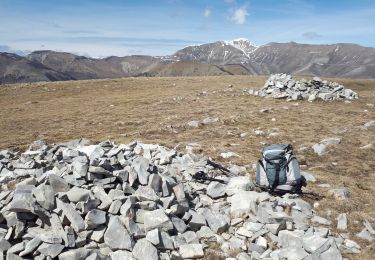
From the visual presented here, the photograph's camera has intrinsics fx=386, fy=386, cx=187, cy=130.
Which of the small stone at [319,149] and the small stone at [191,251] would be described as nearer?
the small stone at [191,251]

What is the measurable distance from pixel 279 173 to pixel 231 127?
1175cm

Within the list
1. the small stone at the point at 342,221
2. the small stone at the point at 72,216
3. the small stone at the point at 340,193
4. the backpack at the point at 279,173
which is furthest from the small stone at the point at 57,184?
the small stone at the point at 340,193

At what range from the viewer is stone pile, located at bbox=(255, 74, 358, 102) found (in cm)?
3769

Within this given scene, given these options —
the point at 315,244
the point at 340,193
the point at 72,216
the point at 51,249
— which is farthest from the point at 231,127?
the point at 51,249

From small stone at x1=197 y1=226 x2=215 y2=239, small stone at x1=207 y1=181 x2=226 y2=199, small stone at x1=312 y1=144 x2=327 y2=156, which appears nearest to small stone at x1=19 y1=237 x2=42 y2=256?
small stone at x1=197 y1=226 x2=215 y2=239

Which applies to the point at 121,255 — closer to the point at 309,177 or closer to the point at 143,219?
the point at 143,219

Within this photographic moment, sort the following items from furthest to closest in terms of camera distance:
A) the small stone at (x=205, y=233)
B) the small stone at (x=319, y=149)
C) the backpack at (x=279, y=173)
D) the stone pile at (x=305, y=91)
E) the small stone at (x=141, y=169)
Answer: the stone pile at (x=305, y=91), the small stone at (x=319, y=149), the backpack at (x=279, y=173), the small stone at (x=141, y=169), the small stone at (x=205, y=233)

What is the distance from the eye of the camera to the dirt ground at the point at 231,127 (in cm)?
1628

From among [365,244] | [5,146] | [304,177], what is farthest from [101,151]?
[5,146]

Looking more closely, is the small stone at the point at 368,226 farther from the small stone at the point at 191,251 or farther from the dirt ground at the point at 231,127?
the small stone at the point at 191,251

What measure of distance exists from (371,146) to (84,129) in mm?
18815

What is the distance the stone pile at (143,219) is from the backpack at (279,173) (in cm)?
71

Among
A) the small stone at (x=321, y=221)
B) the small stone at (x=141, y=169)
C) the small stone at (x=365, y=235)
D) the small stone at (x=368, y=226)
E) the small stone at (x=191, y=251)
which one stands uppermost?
the small stone at (x=141, y=169)

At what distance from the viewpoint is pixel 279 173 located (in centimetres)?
1451
